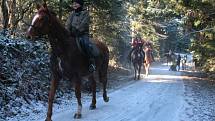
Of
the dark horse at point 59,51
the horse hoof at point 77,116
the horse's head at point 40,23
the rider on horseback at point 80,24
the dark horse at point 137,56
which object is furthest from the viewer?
the dark horse at point 137,56

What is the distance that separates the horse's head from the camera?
922 centimetres

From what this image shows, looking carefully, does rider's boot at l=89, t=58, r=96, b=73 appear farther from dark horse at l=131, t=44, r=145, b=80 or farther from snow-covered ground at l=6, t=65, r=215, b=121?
dark horse at l=131, t=44, r=145, b=80

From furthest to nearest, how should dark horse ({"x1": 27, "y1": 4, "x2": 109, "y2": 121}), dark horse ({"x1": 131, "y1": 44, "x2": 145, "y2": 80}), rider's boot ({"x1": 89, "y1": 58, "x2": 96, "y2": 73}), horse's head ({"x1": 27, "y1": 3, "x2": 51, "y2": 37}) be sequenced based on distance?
dark horse ({"x1": 131, "y1": 44, "x2": 145, "y2": 80}) → rider's boot ({"x1": 89, "y1": 58, "x2": 96, "y2": 73}) → dark horse ({"x1": 27, "y1": 4, "x2": 109, "y2": 121}) → horse's head ({"x1": 27, "y1": 3, "x2": 51, "y2": 37})

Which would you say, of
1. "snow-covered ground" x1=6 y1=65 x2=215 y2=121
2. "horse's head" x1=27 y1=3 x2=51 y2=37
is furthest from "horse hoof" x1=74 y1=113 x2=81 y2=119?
"horse's head" x1=27 y1=3 x2=51 y2=37

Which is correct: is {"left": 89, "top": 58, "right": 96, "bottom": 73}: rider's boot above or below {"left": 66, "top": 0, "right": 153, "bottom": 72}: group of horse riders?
below

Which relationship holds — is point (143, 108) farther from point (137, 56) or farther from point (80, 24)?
point (137, 56)

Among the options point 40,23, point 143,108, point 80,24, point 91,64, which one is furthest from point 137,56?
point 40,23

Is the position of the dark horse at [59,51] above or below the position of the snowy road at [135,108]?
above

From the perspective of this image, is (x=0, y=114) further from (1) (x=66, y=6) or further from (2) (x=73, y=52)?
(1) (x=66, y=6)

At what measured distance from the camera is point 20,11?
1903cm

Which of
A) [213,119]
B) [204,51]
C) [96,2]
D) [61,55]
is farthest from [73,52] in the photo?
[204,51]

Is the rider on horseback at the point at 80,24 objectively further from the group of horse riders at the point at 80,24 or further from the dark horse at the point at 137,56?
the dark horse at the point at 137,56

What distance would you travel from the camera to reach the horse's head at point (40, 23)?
922 centimetres

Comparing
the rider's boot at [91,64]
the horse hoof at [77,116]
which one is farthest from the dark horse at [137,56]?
the horse hoof at [77,116]
